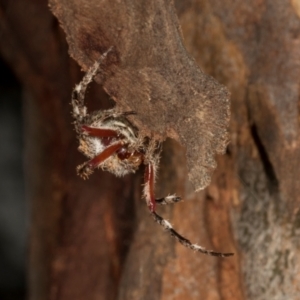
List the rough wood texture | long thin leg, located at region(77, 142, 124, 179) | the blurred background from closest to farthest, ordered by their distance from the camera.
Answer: the rough wood texture < long thin leg, located at region(77, 142, 124, 179) < the blurred background

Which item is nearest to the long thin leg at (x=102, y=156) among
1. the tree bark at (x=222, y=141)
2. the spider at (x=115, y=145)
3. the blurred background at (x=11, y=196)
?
the spider at (x=115, y=145)

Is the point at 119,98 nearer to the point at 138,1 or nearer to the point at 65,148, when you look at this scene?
the point at 138,1

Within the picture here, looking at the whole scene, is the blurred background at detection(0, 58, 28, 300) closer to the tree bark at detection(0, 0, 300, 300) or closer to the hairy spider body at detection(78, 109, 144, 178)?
the tree bark at detection(0, 0, 300, 300)

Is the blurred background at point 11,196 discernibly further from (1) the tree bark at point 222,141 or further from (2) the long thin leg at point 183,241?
(2) the long thin leg at point 183,241

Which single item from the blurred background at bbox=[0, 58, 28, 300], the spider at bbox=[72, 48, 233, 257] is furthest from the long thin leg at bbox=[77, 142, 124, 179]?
the blurred background at bbox=[0, 58, 28, 300]

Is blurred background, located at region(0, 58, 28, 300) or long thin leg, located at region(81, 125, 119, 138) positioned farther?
blurred background, located at region(0, 58, 28, 300)

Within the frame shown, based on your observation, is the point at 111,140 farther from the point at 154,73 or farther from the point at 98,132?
the point at 154,73
